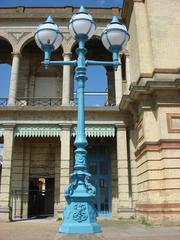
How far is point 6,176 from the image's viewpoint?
16.7 metres

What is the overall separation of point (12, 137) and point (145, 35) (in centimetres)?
936

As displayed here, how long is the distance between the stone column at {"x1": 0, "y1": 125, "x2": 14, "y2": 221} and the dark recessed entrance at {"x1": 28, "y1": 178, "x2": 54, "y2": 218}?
11.5 feet

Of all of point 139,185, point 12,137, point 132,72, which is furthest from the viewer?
point 132,72

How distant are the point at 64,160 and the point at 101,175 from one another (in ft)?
10.7

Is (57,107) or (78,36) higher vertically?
(57,107)

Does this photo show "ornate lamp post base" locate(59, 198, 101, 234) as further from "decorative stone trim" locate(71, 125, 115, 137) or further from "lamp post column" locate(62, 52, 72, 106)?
"lamp post column" locate(62, 52, 72, 106)

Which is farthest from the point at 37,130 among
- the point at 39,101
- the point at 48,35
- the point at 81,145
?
the point at 81,145

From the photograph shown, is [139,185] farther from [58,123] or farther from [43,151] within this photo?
[43,151]

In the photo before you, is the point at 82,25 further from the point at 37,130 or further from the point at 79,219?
the point at 37,130

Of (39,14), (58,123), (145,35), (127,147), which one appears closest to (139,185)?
(127,147)

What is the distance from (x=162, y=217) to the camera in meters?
13.5

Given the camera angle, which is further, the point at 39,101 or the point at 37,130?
the point at 39,101

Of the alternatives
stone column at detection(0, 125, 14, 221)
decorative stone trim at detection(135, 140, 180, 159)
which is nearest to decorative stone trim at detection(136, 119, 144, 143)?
decorative stone trim at detection(135, 140, 180, 159)

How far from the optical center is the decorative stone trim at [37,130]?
57.7 ft
